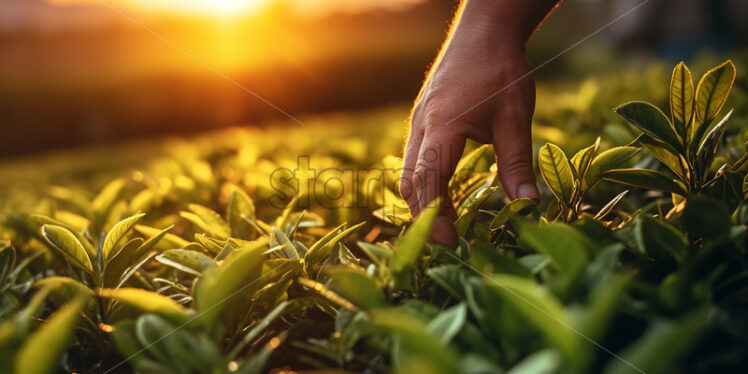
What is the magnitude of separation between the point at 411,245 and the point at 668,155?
77cm

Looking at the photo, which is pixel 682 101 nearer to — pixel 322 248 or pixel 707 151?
pixel 707 151

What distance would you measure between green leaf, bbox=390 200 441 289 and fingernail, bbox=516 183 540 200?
48cm

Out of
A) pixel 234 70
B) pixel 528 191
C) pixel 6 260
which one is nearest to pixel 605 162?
pixel 528 191

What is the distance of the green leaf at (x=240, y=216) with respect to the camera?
1.62 metres

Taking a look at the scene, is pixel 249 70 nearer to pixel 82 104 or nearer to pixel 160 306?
pixel 82 104

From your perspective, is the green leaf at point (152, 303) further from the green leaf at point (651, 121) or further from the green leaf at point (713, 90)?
the green leaf at point (713, 90)

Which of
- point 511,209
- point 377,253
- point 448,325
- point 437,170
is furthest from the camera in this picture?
point 437,170

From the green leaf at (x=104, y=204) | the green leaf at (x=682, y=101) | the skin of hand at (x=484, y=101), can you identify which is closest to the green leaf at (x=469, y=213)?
the skin of hand at (x=484, y=101)

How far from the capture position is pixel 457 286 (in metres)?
1.00

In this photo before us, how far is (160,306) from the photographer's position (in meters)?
0.96

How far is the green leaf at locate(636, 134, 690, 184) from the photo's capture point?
1.26 meters

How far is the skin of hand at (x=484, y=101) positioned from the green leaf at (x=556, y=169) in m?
0.10

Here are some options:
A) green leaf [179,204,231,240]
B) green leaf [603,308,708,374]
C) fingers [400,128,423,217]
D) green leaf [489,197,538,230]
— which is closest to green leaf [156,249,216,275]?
green leaf [179,204,231,240]

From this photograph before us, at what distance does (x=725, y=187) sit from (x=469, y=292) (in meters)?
0.76
